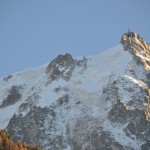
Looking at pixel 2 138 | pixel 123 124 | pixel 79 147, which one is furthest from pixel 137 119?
pixel 2 138

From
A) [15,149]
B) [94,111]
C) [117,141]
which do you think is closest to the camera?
[15,149]

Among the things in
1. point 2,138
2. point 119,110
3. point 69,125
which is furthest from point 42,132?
point 2,138

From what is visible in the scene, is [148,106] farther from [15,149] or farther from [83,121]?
[15,149]

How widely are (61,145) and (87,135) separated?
306 inches

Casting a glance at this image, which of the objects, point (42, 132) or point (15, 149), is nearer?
point (15, 149)

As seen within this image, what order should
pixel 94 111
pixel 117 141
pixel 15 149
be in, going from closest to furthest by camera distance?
pixel 15 149, pixel 117 141, pixel 94 111

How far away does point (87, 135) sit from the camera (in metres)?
192

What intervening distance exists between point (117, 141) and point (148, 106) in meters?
19.7

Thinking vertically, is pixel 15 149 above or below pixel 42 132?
below

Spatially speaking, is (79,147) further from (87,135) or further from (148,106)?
(148,106)

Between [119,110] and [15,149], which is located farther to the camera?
[119,110]

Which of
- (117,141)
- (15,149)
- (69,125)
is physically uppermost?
(69,125)

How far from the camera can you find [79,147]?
188375 millimetres

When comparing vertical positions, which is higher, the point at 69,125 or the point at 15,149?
the point at 69,125
